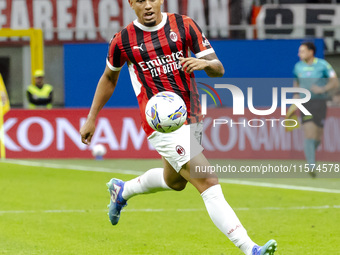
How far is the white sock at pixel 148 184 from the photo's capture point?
6.85 meters

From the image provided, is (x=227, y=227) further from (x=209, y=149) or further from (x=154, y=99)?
(x=209, y=149)

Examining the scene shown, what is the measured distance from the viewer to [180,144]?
595cm

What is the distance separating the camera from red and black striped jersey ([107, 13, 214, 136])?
6.07m

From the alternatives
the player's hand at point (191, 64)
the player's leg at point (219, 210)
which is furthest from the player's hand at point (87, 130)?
the player's hand at point (191, 64)

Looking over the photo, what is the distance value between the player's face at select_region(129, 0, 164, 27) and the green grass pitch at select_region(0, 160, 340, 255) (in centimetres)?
196

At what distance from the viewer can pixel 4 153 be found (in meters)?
15.8

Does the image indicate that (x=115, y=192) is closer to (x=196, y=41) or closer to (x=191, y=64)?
(x=196, y=41)

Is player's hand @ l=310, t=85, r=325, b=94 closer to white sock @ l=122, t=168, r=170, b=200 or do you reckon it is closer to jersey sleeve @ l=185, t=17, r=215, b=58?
white sock @ l=122, t=168, r=170, b=200

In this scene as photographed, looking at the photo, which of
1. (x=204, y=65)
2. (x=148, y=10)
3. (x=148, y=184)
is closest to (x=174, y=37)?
(x=148, y=10)

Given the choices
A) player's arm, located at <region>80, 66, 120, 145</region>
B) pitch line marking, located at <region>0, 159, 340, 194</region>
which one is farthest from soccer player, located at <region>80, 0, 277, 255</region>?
pitch line marking, located at <region>0, 159, 340, 194</region>

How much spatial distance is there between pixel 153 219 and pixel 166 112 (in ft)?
9.69

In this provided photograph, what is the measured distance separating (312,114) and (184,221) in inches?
180

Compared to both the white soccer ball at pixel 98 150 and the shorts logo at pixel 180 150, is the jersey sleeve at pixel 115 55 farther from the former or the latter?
the white soccer ball at pixel 98 150

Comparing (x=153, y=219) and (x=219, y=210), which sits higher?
(x=219, y=210)
